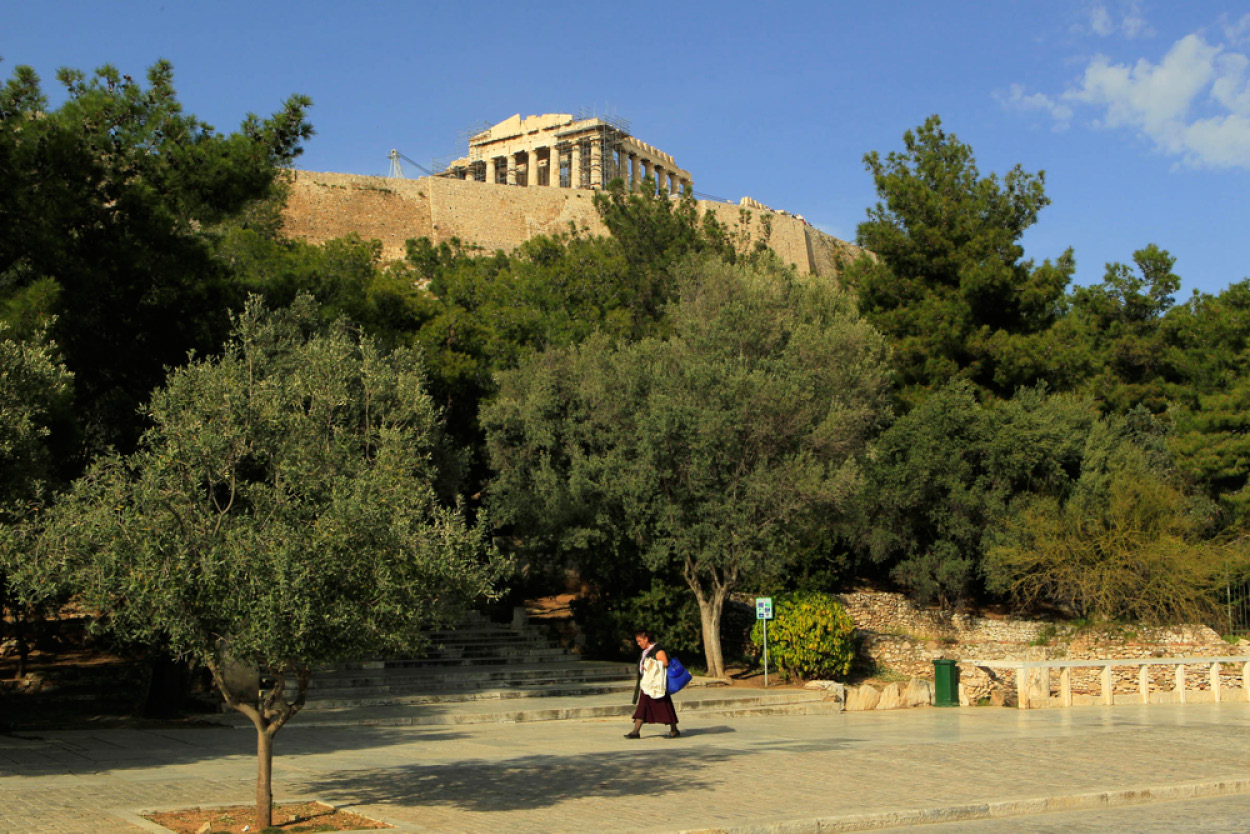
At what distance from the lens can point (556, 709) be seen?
47.8 ft

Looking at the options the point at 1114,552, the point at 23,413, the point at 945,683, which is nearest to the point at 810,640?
the point at 945,683

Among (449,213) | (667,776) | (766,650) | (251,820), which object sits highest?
(449,213)

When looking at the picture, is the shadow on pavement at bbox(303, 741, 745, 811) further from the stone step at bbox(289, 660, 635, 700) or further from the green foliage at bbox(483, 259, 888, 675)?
the green foliage at bbox(483, 259, 888, 675)

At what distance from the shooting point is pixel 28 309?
12.1 m

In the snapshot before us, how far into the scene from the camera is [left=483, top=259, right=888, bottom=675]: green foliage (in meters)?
18.6

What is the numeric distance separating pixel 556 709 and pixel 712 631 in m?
5.84

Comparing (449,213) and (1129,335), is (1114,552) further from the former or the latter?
(449,213)

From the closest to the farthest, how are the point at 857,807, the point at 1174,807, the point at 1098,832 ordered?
the point at 1098,832 → the point at 857,807 → the point at 1174,807

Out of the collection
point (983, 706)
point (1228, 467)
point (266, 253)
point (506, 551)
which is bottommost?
point (983, 706)

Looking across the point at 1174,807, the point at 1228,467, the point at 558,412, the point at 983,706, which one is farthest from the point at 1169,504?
the point at 1174,807

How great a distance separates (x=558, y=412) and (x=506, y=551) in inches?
152

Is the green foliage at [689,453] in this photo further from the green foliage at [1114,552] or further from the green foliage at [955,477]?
the green foliage at [1114,552]

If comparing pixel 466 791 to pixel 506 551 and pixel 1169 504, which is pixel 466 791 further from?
pixel 1169 504

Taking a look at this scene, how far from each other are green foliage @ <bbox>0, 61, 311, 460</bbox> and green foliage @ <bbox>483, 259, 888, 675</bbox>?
7.19m
